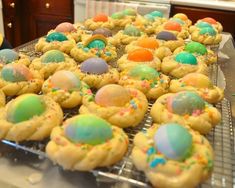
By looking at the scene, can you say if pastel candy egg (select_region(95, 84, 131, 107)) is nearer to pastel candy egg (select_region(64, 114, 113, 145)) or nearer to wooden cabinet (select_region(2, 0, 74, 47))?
pastel candy egg (select_region(64, 114, 113, 145))

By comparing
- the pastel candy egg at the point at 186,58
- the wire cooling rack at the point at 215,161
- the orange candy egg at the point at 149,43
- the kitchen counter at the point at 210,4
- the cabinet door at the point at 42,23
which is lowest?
the cabinet door at the point at 42,23

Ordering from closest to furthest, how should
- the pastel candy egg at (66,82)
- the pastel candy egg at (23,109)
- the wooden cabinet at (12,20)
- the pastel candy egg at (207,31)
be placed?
the pastel candy egg at (23,109) → the pastel candy egg at (66,82) → the pastel candy egg at (207,31) → the wooden cabinet at (12,20)

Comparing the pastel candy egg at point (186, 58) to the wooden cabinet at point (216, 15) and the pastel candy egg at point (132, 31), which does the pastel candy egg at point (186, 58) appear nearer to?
the pastel candy egg at point (132, 31)

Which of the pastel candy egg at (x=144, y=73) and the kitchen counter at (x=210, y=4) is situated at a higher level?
the kitchen counter at (x=210, y=4)

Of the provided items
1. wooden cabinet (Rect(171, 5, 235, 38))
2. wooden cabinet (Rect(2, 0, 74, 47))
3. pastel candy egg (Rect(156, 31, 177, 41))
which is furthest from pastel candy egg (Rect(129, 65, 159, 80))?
wooden cabinet (Rect(2, 0, 74, 47))

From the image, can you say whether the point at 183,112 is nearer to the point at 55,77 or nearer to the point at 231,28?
the point at 55,77

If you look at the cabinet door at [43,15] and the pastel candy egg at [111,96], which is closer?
the pastel candy egg at [111,96]

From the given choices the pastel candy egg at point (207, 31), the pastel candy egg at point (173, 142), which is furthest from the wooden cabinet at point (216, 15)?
the pastel candy egg at point (173, 142)

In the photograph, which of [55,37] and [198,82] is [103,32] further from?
Result: [198,82]
